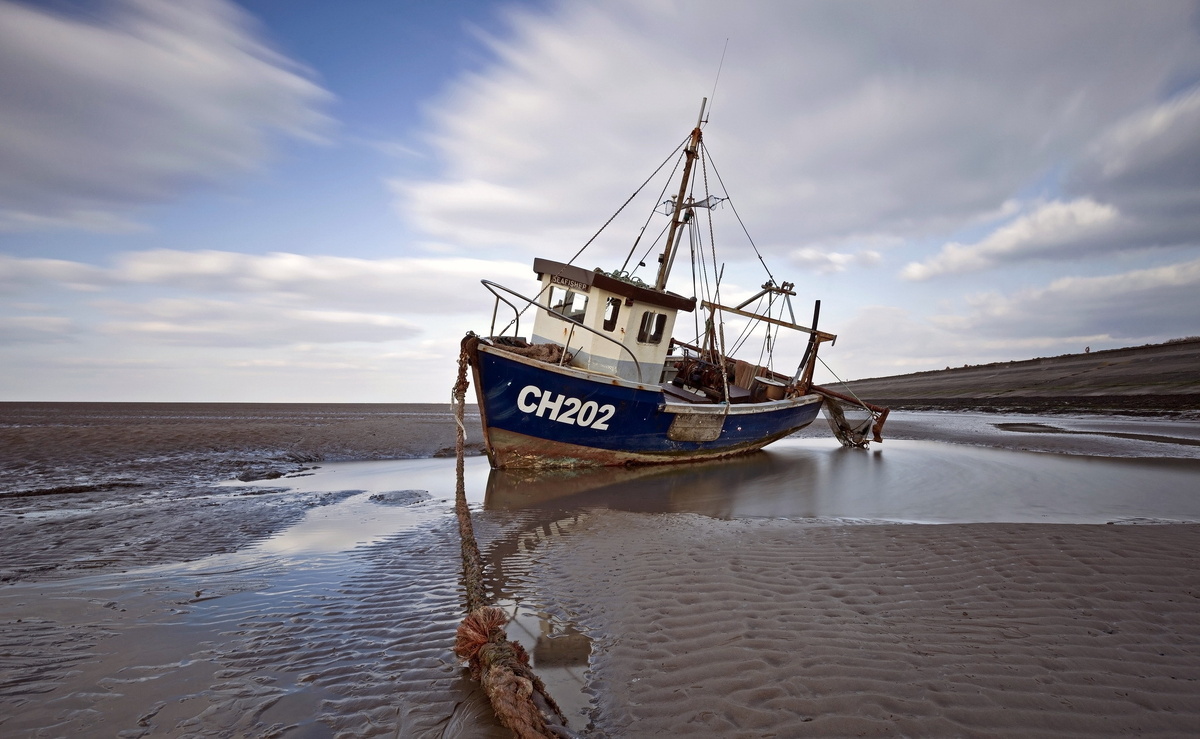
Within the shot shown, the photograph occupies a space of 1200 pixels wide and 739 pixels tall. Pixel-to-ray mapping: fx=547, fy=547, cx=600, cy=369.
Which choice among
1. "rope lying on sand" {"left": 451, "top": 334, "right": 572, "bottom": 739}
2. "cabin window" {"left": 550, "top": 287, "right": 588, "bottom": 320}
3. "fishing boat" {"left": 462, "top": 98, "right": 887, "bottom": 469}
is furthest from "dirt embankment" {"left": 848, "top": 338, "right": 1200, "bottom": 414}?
"rope lying on sand" {"left": 451, "top": 334, "right": 572, "bottom": 739}

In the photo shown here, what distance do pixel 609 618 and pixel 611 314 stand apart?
9.57m

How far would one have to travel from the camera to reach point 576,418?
11297mm

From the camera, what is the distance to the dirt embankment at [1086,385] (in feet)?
91.2

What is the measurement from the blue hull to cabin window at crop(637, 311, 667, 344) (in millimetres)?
1812

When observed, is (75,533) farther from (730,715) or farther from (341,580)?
(730,715)

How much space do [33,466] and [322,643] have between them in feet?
40.0

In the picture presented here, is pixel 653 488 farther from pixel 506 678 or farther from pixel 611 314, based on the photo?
pixel 506 678

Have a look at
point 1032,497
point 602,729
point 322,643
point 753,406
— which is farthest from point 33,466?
point 1032,497

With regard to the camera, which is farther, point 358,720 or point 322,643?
point 322,643

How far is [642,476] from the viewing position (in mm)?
11406

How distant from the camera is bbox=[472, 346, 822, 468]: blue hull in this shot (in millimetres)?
10562

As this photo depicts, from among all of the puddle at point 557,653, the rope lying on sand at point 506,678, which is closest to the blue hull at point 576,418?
the puddle at point 557,653

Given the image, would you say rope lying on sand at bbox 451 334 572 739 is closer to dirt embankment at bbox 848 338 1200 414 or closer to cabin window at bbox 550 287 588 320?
cabin window at bbox 550 287 588 320

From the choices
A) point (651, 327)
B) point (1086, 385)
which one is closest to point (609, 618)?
point (651, 327)
